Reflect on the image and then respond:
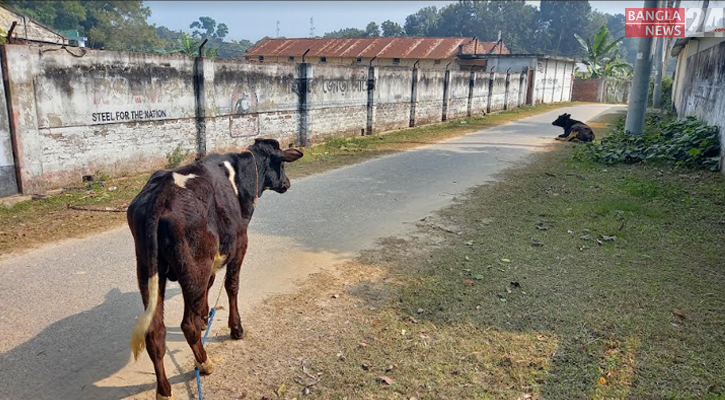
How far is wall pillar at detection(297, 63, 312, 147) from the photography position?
14.0 m

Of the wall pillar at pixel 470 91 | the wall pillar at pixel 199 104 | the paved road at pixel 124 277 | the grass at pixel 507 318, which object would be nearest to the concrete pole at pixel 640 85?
the paved road at pixel 124 277

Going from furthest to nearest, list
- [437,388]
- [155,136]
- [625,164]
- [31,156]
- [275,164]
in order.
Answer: [625,164]
[155,136]
[31,156]
[275,164]
[437,388]

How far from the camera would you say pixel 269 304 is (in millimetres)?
4785

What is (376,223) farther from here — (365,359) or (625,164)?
(625,164)

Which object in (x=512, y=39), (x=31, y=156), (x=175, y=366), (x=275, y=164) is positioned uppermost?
(x=512, y=39)

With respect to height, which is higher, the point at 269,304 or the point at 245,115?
the point at 245,115

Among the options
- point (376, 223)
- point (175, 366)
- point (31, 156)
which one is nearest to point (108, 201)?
point (31, 156)

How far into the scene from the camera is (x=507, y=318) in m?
4.54

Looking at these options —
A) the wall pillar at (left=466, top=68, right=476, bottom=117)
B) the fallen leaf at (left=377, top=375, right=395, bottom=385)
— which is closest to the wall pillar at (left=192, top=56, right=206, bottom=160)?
the fallen leaf at (left=377, top=375, right=395, bottom=385)

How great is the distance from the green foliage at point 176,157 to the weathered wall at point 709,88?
11.3 meters

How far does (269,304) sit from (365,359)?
132cm

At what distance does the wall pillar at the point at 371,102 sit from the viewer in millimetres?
16930

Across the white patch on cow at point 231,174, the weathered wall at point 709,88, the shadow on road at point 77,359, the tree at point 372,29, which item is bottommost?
the shadow on road at point 77,359

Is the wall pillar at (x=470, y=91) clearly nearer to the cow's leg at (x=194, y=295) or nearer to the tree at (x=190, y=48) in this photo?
the tree at (x=190, y=48)
